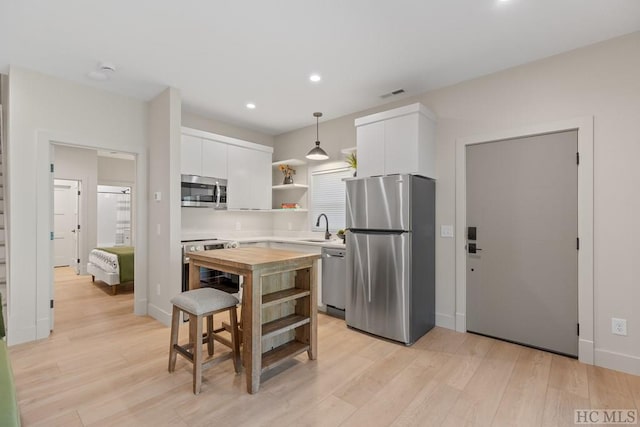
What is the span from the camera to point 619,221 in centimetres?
250

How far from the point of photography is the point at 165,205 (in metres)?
3.57

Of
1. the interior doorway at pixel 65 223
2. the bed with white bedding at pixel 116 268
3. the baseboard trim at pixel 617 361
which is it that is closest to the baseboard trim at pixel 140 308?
the bed with white bedding at pixel 116 268

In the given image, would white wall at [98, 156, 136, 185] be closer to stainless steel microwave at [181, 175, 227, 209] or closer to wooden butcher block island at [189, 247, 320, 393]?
stainless steel microwave at [181, 175, 227, 209]

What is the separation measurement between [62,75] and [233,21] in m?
2.25

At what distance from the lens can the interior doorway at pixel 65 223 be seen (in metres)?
7.20

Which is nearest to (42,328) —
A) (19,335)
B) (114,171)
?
(19,335)

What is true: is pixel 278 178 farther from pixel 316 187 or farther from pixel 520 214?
pixel 520 214

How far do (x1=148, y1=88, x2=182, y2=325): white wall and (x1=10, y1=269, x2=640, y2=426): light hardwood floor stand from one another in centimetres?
62

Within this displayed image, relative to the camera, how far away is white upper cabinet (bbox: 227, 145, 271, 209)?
4.60 meters

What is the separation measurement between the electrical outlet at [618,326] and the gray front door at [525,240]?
0.81ft

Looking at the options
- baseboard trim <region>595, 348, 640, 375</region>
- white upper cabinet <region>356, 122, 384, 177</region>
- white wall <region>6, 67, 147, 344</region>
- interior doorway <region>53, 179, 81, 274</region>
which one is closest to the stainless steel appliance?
white wall <region>6, 67, 147, 344</region>

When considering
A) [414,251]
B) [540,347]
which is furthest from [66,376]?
[540,347]

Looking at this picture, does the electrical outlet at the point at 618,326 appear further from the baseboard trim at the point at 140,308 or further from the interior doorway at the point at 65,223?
the interior doorway at the point at 65,223

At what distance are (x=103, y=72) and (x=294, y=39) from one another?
2.08 m
